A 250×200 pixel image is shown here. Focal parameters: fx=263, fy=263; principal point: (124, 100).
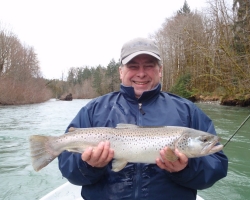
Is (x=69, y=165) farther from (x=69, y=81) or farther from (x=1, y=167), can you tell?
(x=69, y=81)

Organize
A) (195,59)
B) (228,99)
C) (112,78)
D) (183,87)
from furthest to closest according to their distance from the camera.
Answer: (112,78)
(195,59)
(183,87)
(228,99)

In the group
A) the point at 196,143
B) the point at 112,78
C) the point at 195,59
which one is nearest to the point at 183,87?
the point at 195,59

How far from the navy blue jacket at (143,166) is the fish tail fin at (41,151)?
120 mm

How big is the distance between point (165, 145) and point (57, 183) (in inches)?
178

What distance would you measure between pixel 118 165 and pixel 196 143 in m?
0.74

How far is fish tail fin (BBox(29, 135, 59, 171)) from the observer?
99.7 inches

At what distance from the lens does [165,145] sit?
246cm

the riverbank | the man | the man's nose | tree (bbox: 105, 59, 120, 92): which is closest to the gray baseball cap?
the man

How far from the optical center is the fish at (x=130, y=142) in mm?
2396

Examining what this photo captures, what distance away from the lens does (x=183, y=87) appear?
115ft

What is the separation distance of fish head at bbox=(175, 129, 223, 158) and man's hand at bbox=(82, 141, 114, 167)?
0.64 metres

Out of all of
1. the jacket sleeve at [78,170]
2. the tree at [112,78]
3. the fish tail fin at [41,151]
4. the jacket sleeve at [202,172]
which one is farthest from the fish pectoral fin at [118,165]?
the tree at [112,78]

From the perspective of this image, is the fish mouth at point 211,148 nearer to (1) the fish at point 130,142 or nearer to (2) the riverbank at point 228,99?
(1) the fish at point 130,142

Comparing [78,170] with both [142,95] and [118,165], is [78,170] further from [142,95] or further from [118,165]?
[142,95]
